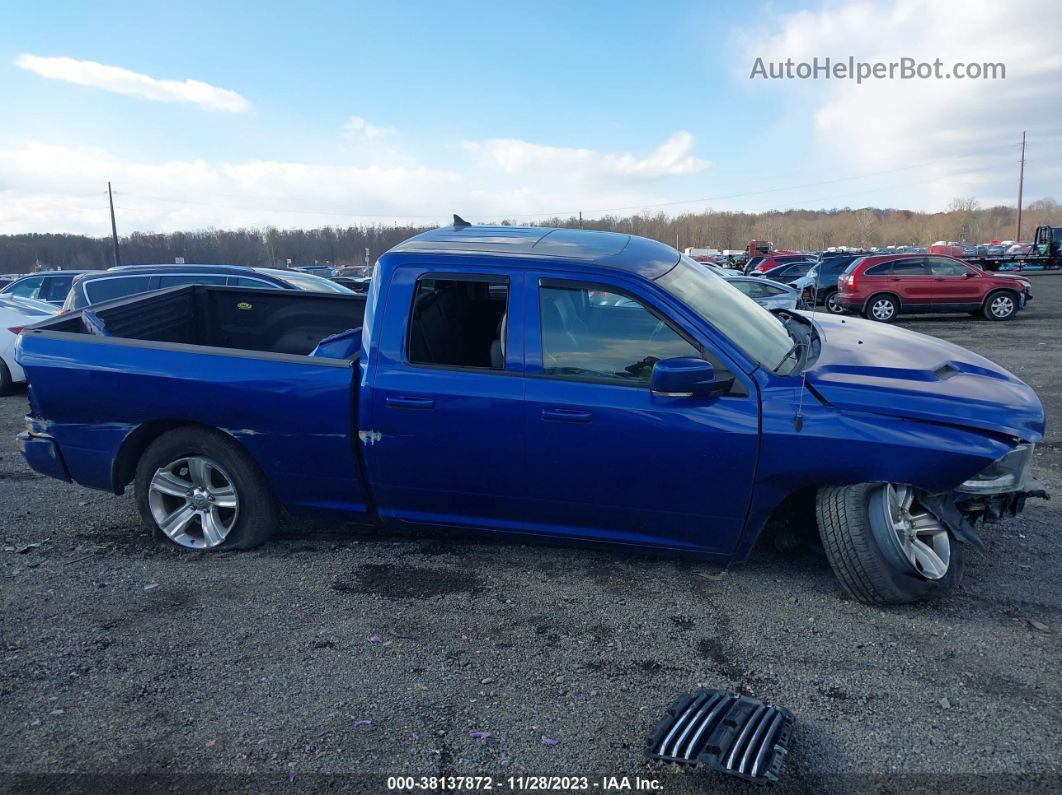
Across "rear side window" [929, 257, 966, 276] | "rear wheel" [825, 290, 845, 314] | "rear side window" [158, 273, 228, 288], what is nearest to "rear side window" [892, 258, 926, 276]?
"rear side window" [929, 257, 966, 276]

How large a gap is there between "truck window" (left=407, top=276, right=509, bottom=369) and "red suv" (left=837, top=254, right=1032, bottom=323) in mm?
16201

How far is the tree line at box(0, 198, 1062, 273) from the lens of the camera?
281 feet

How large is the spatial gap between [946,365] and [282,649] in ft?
11.9

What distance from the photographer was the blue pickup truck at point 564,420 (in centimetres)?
363

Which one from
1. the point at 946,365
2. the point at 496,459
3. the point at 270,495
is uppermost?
the point at 946,365

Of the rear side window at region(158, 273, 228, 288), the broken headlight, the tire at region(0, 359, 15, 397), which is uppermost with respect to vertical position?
the rear side window at region(158, 273, 228, 288)

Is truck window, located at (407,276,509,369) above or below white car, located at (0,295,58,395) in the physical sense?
above

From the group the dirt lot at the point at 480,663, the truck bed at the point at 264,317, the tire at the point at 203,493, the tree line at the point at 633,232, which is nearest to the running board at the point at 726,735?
the dirt lot at the point at 480,663

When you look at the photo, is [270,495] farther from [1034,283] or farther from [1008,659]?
[1034,283]

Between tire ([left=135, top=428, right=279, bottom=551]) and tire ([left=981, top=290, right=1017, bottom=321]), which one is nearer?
tire ([left=135, top=428, right=279, bottom=551])

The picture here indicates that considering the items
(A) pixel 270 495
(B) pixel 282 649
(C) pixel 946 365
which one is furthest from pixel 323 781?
(C) pixel 946 365

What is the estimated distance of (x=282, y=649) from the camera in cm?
349

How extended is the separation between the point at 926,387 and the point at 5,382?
1102cm

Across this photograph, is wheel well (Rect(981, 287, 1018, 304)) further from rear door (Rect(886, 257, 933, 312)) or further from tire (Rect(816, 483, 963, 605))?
tire (Rect(816, 483, 963, 605))
